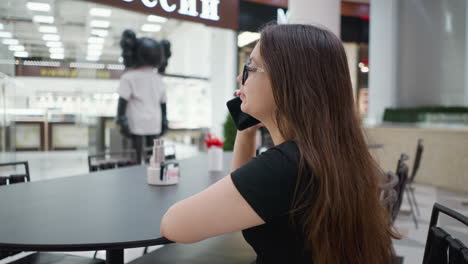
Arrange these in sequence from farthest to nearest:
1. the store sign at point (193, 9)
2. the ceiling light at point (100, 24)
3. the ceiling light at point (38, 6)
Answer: the ceiling light at point (100, 24) < the ceiling light at point (38, 6) < the store sign at point (193, 9)

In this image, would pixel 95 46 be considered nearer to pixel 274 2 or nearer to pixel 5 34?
pixel 5 34

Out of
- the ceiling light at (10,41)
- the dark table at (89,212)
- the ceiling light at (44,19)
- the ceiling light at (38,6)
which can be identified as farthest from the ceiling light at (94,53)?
the dark table at (89,212)

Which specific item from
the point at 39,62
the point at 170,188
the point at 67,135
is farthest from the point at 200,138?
the point at 170,188

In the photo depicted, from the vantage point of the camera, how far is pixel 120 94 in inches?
169

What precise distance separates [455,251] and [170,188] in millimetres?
1171

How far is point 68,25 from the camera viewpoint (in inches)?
207

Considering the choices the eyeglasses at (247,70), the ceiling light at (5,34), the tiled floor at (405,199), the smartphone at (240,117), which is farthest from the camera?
the ceiling light at (5,34)

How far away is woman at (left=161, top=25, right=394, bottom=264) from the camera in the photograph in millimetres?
805

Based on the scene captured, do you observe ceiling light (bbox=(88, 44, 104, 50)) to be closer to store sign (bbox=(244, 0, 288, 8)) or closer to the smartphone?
store sign (bbox=(244, 0, 288, 8))

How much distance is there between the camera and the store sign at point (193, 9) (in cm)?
357

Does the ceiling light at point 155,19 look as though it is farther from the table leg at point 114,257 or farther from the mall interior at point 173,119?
the table leg at point 114,257

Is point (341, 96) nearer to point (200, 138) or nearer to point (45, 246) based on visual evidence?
point (45, 246)

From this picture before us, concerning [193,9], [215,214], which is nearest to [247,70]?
[215,214]

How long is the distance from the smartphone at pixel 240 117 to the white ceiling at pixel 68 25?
12.7 feet
